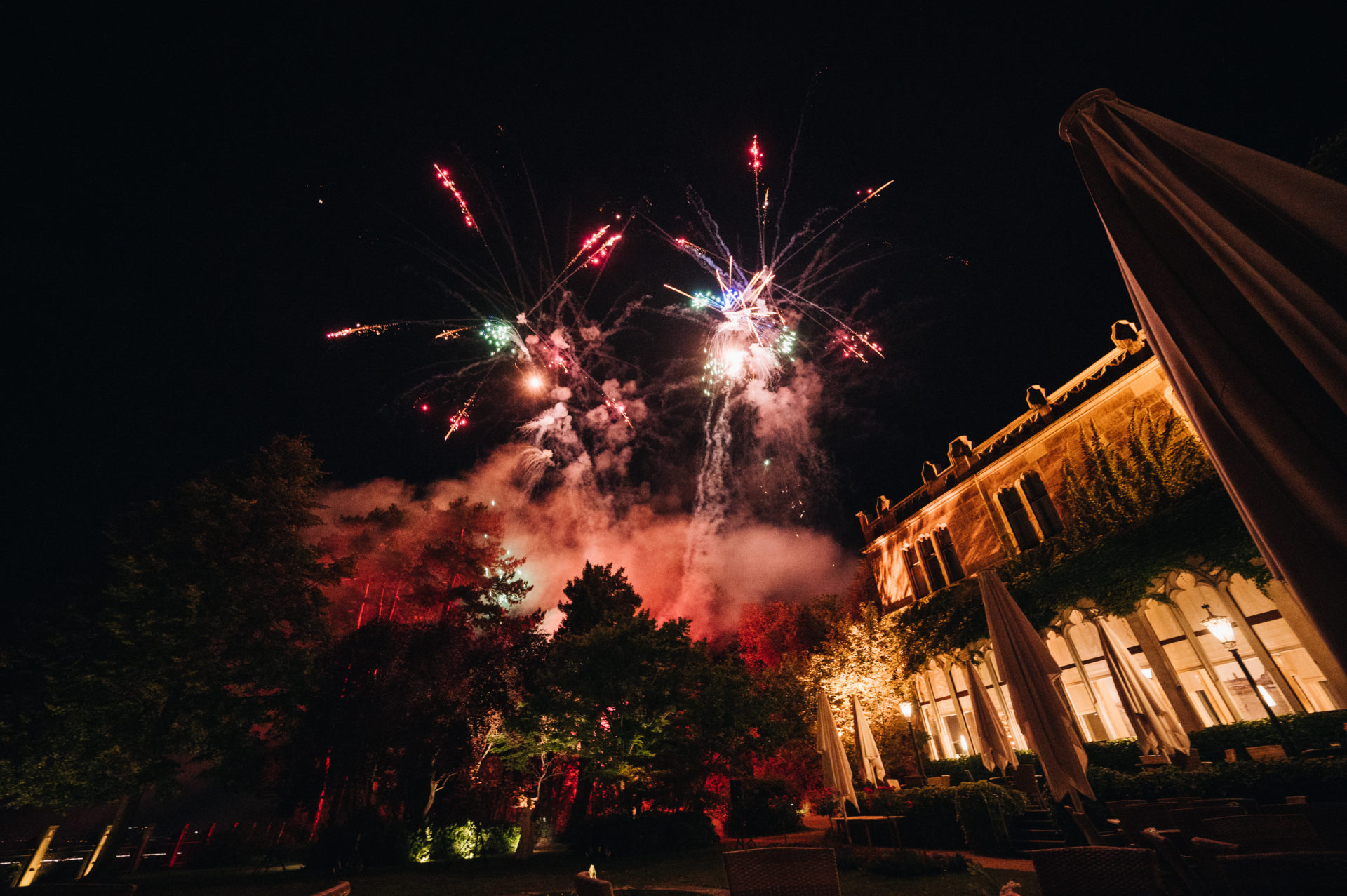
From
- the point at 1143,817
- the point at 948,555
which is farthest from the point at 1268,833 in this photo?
the point at 948,555

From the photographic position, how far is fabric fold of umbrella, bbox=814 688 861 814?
40.0 ft

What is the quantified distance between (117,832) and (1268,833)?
75.2 feet

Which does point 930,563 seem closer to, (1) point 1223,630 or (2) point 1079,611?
(2) point 1079,611

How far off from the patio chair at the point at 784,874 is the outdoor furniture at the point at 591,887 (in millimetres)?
965

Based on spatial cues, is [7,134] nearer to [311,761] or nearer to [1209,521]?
[311,761]

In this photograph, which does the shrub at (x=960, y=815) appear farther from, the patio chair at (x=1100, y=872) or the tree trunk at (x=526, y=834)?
the tree trunk at (x=526, y=834)

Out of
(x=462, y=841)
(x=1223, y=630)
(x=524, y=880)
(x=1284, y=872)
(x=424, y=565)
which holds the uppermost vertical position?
(x=424, y=565)

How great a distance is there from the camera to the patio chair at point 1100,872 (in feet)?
10.4

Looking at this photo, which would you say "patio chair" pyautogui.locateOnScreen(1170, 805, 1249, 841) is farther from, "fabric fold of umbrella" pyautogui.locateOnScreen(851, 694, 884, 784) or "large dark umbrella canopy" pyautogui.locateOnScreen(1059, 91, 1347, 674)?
"fabric fold of umbrella" pyautogui.locateOnScreen(851, 694, 884, 784)

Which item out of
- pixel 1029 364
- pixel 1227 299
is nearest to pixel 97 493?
pixel 1227 299

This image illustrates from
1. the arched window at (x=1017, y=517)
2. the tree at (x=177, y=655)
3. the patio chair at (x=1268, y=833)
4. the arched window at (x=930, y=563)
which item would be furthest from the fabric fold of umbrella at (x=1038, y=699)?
the tree at (x=177, y=655)

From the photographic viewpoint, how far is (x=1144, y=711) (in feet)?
32.6

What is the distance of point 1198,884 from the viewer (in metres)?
4.45

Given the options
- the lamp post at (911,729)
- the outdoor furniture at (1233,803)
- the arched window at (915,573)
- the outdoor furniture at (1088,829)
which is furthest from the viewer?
the arched window at (915,573)
